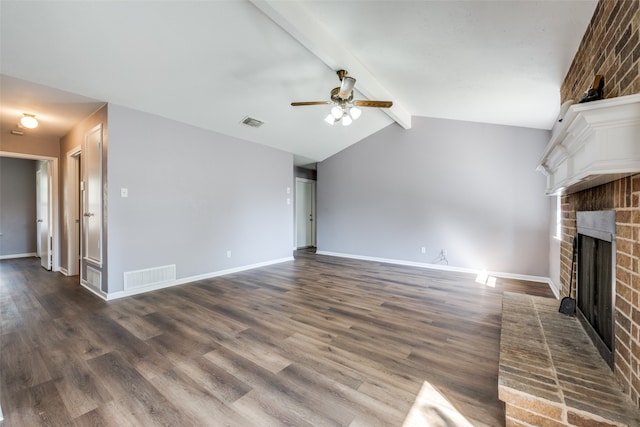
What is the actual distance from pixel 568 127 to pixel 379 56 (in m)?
2.12

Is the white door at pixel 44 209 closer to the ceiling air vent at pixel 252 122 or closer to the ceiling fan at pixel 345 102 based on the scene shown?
the ceiling air vent at pixel 252 122

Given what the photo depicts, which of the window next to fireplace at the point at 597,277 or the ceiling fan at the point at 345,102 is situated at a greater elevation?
the ceiling fan at the point at 345,102

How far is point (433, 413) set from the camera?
156cm

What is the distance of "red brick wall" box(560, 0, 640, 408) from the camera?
1226 mm

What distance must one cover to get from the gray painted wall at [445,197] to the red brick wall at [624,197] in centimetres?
318

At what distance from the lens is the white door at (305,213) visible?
25.3ft

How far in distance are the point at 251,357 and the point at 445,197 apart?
458 centimetres

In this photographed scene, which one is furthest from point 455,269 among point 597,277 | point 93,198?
point 93,198

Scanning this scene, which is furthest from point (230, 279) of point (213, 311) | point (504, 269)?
point (504, 269)

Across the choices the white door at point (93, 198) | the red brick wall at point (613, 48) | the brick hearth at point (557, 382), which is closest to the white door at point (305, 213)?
the white door at point (93, 198)

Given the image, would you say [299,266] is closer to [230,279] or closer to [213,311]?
[230,279]

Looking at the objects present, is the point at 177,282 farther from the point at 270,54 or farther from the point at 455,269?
the point at 455,269

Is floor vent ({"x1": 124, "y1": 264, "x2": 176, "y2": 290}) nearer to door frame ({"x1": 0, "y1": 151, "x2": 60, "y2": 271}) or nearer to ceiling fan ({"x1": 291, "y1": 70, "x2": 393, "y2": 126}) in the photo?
door frame ({"x1": 0, "y1": 151, "x2": 60, "y2": 271})

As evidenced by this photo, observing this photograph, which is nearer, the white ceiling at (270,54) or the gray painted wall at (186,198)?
the white ceiling at (270,54)
